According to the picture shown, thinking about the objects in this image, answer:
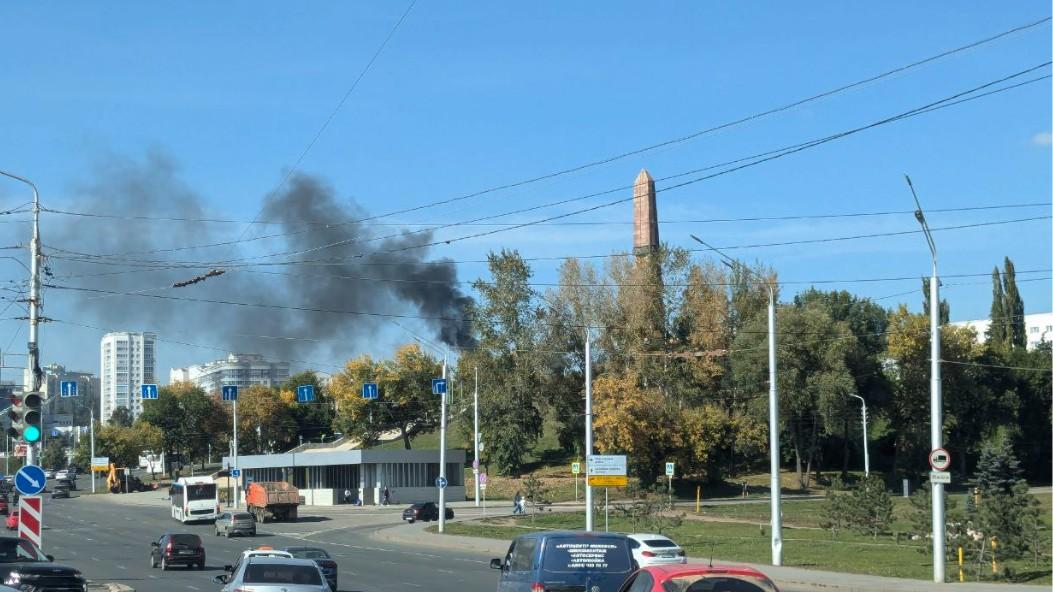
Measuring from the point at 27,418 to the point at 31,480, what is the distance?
128 centimetres

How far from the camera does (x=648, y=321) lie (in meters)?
83.1

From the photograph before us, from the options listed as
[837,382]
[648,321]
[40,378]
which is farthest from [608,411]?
[40,378]

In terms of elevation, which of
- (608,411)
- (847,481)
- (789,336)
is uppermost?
(789,336)

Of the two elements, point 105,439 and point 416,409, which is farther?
point 105,439

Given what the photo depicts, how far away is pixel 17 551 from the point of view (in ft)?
76.3

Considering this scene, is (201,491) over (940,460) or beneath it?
beneath

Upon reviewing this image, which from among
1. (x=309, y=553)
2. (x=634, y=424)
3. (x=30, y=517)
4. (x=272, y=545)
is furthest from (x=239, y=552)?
(x=634, y=424)

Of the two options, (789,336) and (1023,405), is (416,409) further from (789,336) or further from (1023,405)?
(1023,405)

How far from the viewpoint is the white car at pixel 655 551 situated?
31737 mm

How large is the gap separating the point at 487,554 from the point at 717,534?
35.7ft

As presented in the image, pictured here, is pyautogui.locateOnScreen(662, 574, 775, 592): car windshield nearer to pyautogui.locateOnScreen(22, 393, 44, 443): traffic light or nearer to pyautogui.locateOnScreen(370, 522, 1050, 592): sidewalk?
pyautogui.locateOnScreen(370, 522, 1050, 592): sidewalk

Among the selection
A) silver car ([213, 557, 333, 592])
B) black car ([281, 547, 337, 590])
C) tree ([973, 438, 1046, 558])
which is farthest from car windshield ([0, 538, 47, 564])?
tree ([973, 438, 1046, 558])

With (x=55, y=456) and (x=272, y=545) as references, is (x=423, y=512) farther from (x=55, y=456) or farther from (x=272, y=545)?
(x=55, y=456)

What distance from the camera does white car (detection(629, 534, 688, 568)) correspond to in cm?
3174
